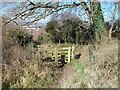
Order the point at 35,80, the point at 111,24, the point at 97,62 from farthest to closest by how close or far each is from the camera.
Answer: the point at 111,24 → the point at 97,62 → the point at 35,80

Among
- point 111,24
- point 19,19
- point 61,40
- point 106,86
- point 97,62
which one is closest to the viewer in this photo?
point 106,86

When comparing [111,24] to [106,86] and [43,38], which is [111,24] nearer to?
[106,86]

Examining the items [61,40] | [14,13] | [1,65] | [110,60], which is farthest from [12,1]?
[61,40]

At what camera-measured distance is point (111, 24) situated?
26.1 ft

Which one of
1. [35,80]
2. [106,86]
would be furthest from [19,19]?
[106,86]

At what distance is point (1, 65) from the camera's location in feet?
16.8

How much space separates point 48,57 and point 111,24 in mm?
4175

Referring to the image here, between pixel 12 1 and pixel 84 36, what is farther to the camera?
pixel 84 36

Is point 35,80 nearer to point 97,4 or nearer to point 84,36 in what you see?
point 97,4

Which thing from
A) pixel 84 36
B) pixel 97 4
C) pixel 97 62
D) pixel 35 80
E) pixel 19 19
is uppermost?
pixel 97 4

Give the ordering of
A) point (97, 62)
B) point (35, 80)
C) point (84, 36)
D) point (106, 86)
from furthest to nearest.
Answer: point (84, 36) → point (97, 62) → point (35, 80) → point (106, 86)

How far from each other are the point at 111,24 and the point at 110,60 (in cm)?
386

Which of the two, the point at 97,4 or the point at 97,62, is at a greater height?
the point at 97,4

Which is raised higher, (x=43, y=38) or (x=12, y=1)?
(x=12, y=1)
